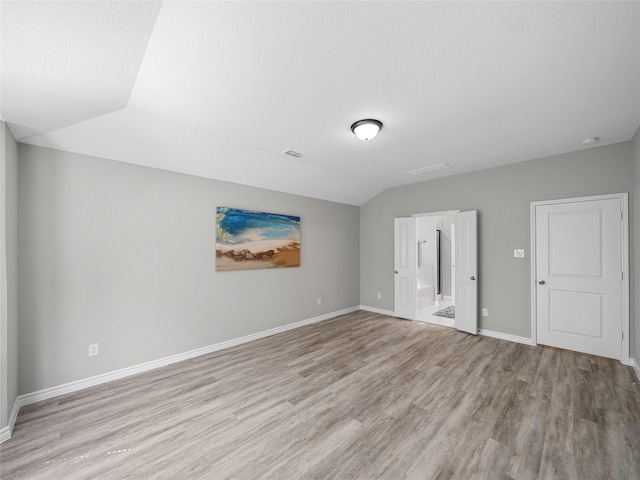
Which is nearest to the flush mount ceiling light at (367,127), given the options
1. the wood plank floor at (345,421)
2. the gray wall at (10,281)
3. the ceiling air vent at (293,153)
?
the ceiling air vent at (293,153)

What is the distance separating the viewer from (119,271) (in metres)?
2.94

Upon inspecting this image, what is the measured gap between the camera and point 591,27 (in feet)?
4.94

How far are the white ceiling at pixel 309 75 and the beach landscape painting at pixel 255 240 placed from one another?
0.90 meters

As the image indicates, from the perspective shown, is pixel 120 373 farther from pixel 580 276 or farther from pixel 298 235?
pixel 580 276

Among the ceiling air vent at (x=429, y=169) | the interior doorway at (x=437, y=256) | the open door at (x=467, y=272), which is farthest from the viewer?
the interior doorway at (x=437, y=256)

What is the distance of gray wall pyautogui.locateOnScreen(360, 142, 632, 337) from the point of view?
3.41 metres

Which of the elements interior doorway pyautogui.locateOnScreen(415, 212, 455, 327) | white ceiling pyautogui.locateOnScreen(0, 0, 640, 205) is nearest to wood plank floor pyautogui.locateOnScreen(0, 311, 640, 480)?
white ceiling pyautogui.locateOnScreen(0, 0, 640, 205)

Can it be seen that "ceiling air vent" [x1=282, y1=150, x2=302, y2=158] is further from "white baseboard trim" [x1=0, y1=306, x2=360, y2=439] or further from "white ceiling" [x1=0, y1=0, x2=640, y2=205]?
"white baseboard trim" [x1=0, y1=306, x2=360, y2=439]

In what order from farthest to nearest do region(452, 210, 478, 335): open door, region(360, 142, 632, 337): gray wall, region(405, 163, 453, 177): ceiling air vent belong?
region(452, 210, 478, 335): open door < region(405, 163, 453, 177): ceiling air vent < region(360, 142, 632, 337): gray wall

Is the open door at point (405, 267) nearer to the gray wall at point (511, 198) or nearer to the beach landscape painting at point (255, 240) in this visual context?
the gray wall at point (511, 198)

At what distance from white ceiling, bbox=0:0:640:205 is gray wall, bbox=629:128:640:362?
0.29 m

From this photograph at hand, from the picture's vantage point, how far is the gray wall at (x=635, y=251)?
2.93 metres

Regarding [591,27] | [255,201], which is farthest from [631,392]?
[255,201]

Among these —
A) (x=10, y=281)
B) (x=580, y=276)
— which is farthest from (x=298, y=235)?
(x=580, y=276)
